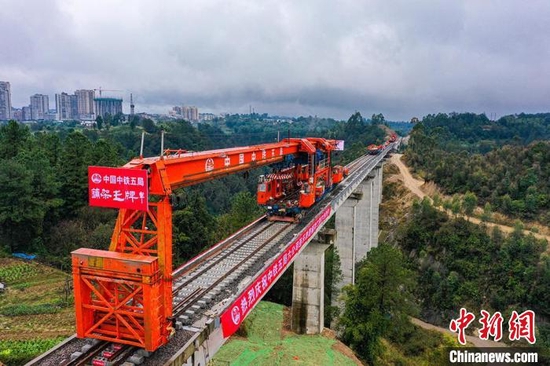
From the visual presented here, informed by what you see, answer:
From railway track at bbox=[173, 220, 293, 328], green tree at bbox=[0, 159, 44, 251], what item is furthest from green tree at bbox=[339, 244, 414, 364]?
green tree at bbox=[0, 159, 44, 251]

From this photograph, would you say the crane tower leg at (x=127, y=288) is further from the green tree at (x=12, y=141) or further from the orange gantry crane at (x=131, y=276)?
the green tree at (x=12, y=141)

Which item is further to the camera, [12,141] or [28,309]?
[12,141]

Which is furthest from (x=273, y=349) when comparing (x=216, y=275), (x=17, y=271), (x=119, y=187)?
(x=17, y=271)

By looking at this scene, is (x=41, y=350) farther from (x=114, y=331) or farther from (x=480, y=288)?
(x=480, y=288)

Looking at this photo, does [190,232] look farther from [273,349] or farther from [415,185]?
[415,185]

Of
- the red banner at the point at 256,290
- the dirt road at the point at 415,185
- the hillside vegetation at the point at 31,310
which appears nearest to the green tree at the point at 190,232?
the hillside vegetation at the point at 31,310

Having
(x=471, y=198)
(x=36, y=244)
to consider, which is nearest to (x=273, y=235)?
(x=36, y=244)

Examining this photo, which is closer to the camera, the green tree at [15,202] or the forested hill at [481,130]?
the green tree at [15,202]
